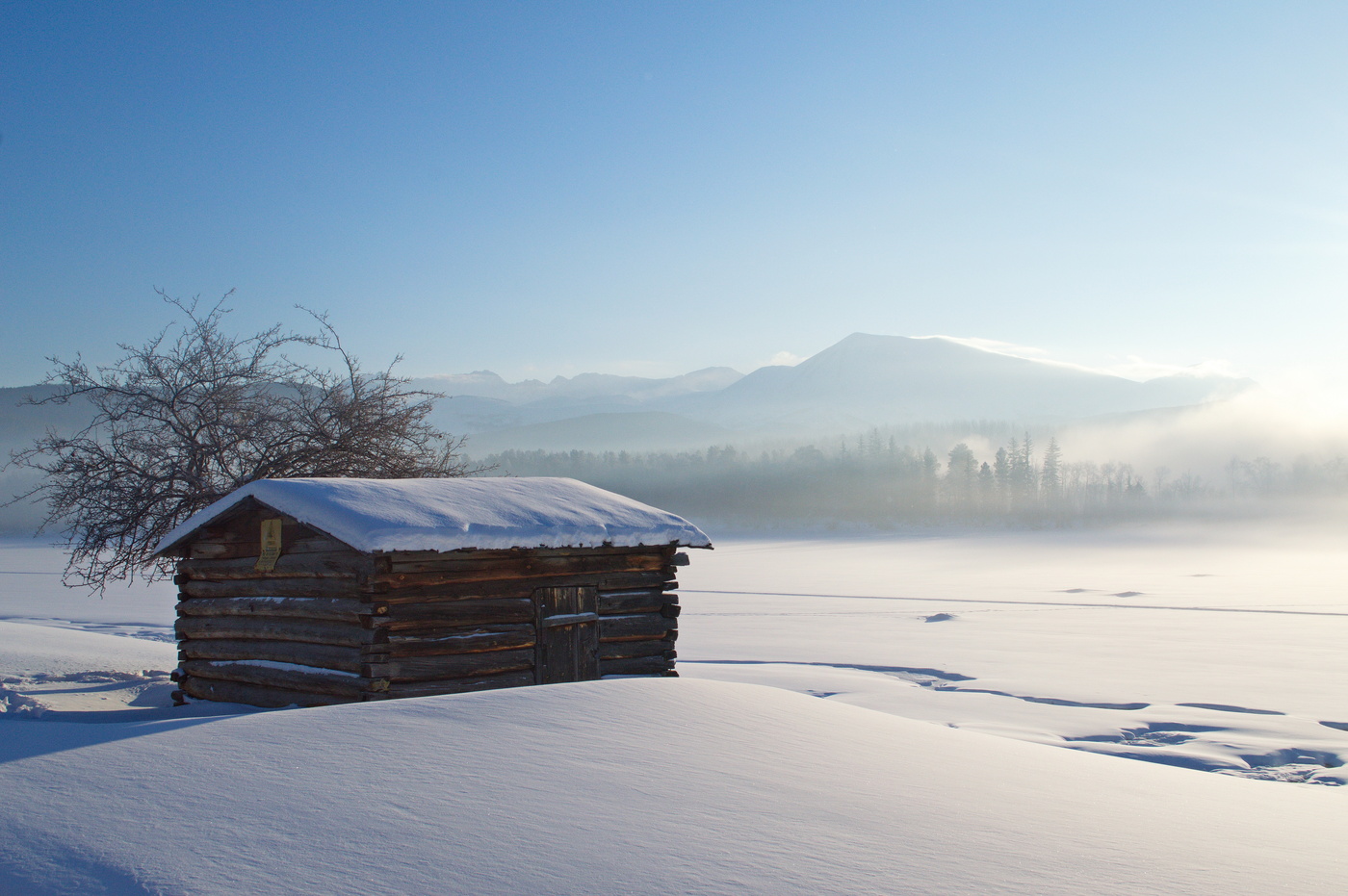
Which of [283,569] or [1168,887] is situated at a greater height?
[283,569]

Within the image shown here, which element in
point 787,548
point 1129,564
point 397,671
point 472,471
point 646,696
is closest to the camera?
point 646,696

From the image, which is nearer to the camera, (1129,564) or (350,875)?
(350,875)

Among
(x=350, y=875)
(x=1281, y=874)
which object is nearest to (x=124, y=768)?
(x=350, y=875)

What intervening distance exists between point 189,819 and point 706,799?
2607mm

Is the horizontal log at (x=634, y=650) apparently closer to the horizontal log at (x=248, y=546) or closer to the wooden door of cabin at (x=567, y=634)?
the wooden door of cabin at (x=567, y=634)

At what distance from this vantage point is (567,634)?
1173 cm

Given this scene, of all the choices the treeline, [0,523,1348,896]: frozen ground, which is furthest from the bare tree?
the treeline

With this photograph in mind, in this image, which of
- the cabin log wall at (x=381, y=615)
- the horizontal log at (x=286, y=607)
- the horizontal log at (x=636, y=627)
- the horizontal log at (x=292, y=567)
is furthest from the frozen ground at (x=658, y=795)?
the horizontal log at (x=636, y=627)

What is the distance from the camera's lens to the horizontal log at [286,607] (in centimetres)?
1026

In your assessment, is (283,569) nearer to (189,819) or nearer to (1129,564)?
(189,819)

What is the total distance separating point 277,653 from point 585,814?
27.4 ft

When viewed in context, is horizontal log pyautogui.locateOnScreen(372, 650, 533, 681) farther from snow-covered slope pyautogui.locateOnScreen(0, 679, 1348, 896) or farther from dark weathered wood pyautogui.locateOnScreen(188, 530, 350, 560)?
snow-covered slope pyautogui.locateOnScreen(0, 679, 1348, 896)

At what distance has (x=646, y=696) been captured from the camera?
24.8 ft

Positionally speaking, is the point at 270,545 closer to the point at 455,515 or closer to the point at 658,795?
the point at 455,515
